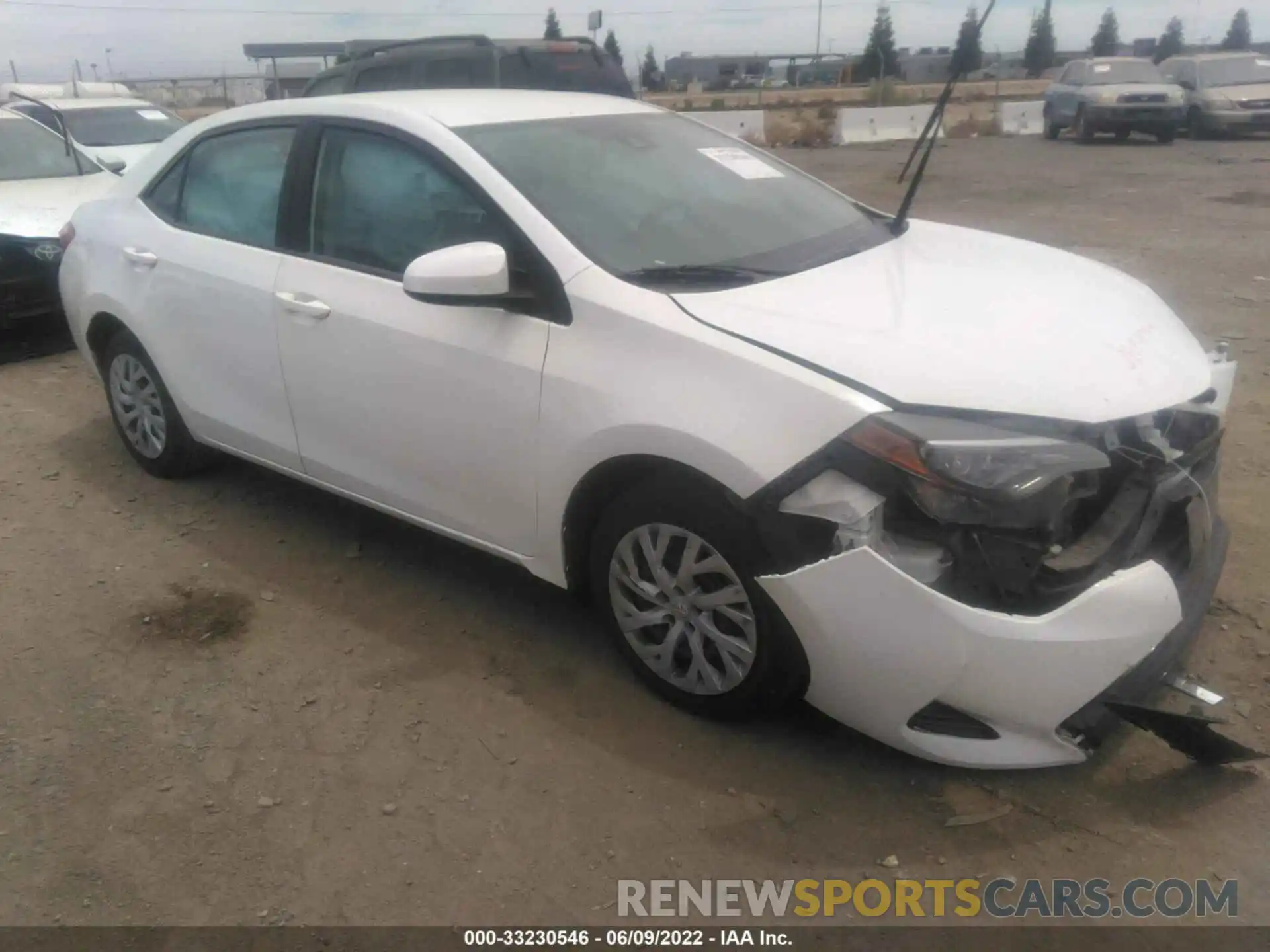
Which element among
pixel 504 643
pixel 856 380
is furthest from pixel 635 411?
pixel 504 643

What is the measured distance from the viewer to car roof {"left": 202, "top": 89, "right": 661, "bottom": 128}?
3.48 meters

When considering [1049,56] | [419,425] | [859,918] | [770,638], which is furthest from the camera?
[1049,56]

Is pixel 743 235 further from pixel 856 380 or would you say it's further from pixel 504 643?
pixel 504 643

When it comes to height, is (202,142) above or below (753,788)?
above

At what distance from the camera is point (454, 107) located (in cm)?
357

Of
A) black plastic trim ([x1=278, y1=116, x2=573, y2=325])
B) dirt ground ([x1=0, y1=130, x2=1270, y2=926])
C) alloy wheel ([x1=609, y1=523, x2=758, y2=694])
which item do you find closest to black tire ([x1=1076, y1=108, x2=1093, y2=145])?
dirt ground ([x1=0, y1=130, x2=1270, y2=926])

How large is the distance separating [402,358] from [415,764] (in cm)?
123

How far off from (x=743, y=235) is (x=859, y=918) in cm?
201

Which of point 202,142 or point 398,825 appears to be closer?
point 398,825

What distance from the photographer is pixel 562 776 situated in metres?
2.82

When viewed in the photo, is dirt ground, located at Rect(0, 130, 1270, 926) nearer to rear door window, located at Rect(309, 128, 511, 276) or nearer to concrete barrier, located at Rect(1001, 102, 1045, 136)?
rear door window, located at Rect(309, 128, 511, 276)

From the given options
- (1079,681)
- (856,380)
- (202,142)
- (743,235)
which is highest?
(202,142)

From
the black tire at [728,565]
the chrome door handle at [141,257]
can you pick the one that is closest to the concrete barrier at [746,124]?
the chrome door handle at [141,257]

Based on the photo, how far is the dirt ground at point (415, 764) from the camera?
250 cm
